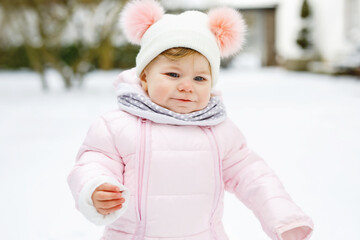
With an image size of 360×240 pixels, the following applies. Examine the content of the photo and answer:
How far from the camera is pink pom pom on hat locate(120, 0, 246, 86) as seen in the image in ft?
3.24

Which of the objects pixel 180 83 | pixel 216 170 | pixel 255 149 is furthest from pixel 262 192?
pixel 255 149

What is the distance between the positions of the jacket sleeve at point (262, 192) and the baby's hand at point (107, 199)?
0.33 metres

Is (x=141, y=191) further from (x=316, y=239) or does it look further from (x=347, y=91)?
(x=347, y=91)

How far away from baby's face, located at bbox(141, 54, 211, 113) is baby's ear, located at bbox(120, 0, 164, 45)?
11 centimetres

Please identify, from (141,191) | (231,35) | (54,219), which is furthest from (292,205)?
(54,219)

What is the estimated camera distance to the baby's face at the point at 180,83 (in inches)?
39.1

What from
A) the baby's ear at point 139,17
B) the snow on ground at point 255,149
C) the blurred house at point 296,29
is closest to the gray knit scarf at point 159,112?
the baby's ear at point 139,17

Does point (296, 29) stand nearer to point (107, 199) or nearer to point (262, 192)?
point (262, 192)

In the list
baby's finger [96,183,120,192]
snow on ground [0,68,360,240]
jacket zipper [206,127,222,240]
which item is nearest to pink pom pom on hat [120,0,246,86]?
jacket zipper [206,127,222,240]

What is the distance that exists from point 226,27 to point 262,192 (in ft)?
1.43

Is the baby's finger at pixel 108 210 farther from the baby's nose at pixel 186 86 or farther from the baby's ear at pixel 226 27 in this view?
the baby's ear at pixel 226 27

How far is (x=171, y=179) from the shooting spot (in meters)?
0.94

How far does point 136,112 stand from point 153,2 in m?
0.32

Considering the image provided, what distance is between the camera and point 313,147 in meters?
3.01
